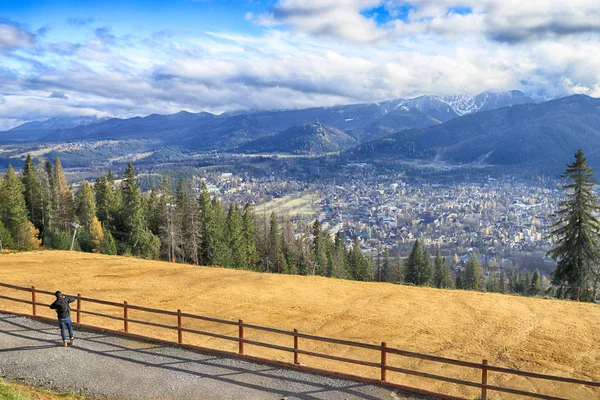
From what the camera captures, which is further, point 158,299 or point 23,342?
point 158,299

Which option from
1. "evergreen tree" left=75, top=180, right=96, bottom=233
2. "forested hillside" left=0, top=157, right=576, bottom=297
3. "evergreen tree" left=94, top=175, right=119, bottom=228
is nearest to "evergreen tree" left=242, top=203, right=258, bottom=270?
"forested hillside" left=0, top=157, right=576, bottom=297

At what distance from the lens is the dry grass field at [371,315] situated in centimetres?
1862

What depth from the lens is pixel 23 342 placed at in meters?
19.2

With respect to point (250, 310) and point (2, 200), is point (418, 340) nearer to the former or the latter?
point (250, 310)

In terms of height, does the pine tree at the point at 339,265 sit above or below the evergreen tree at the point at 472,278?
above

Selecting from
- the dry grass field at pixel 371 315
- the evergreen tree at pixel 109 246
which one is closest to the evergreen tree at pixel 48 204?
the evergreen tree at pixel 109 246

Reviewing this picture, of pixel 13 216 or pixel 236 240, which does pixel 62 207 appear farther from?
pixel 236 240

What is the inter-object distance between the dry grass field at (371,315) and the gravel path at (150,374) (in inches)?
85.0

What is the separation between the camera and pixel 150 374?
53.5ft

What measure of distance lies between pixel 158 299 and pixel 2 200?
5102 centimetres

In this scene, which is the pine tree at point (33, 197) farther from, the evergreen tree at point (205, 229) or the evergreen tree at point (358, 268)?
the evergreen tree at point (358, 268)

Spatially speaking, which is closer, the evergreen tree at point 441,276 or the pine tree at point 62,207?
the pine tree at point 62,207

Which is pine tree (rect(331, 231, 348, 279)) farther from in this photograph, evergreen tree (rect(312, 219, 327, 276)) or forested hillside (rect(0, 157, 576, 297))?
evergreen tree (rect(312, 219, 327, 276))

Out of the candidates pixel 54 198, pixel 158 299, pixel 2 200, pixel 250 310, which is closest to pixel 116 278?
pixel 158 299
